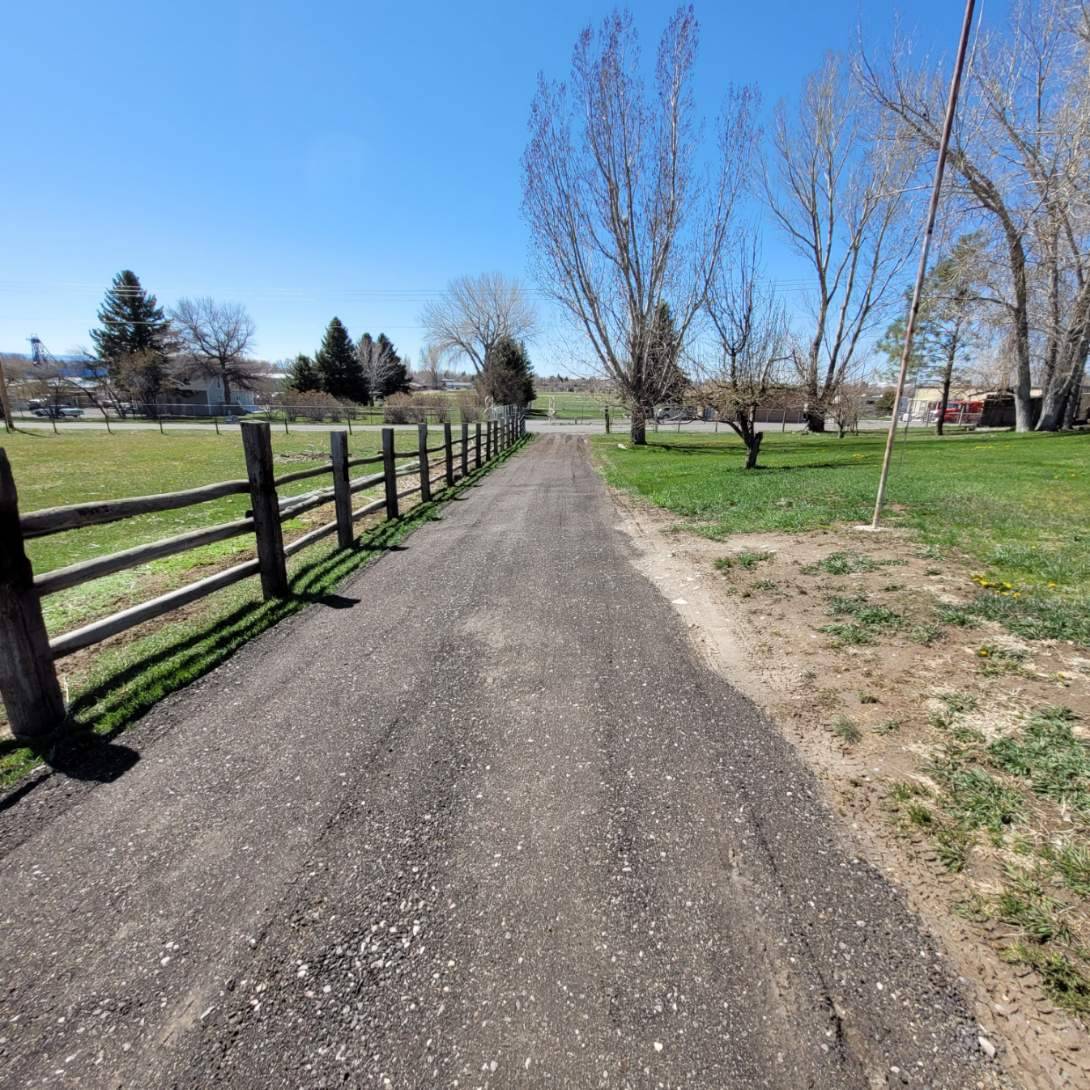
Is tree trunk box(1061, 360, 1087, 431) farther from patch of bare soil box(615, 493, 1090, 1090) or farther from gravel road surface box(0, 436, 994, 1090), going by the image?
gravel road surface box(0, 436, 994, 1090)

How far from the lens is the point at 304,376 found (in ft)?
179

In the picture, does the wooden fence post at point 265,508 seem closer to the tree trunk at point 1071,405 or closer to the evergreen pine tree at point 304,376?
the tree trunk at point 1071,405

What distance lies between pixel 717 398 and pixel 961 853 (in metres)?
13.3

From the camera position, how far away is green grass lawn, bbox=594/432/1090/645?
4.63 m

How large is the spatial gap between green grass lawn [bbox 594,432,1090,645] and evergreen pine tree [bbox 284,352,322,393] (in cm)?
4584

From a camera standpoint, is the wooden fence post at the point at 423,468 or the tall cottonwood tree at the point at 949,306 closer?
the wooden fence post at the point at 423,468

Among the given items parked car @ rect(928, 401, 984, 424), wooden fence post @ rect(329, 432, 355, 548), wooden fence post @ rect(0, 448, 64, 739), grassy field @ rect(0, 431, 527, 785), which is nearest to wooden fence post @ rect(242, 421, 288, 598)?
grassy field @ rect(0, 431, 527, 785)

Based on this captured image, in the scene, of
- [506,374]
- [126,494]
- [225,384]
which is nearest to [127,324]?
[225,384]

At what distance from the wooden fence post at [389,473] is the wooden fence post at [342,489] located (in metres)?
1.15

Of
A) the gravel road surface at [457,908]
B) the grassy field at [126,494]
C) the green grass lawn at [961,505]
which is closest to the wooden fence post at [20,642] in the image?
the gravel road surface at [457,908]

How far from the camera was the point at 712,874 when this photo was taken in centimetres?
197

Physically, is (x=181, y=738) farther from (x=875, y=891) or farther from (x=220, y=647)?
(x=875, y=891)

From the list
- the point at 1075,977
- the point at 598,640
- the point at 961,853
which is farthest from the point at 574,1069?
the point at 598,640

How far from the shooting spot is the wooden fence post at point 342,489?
6.25 meters
